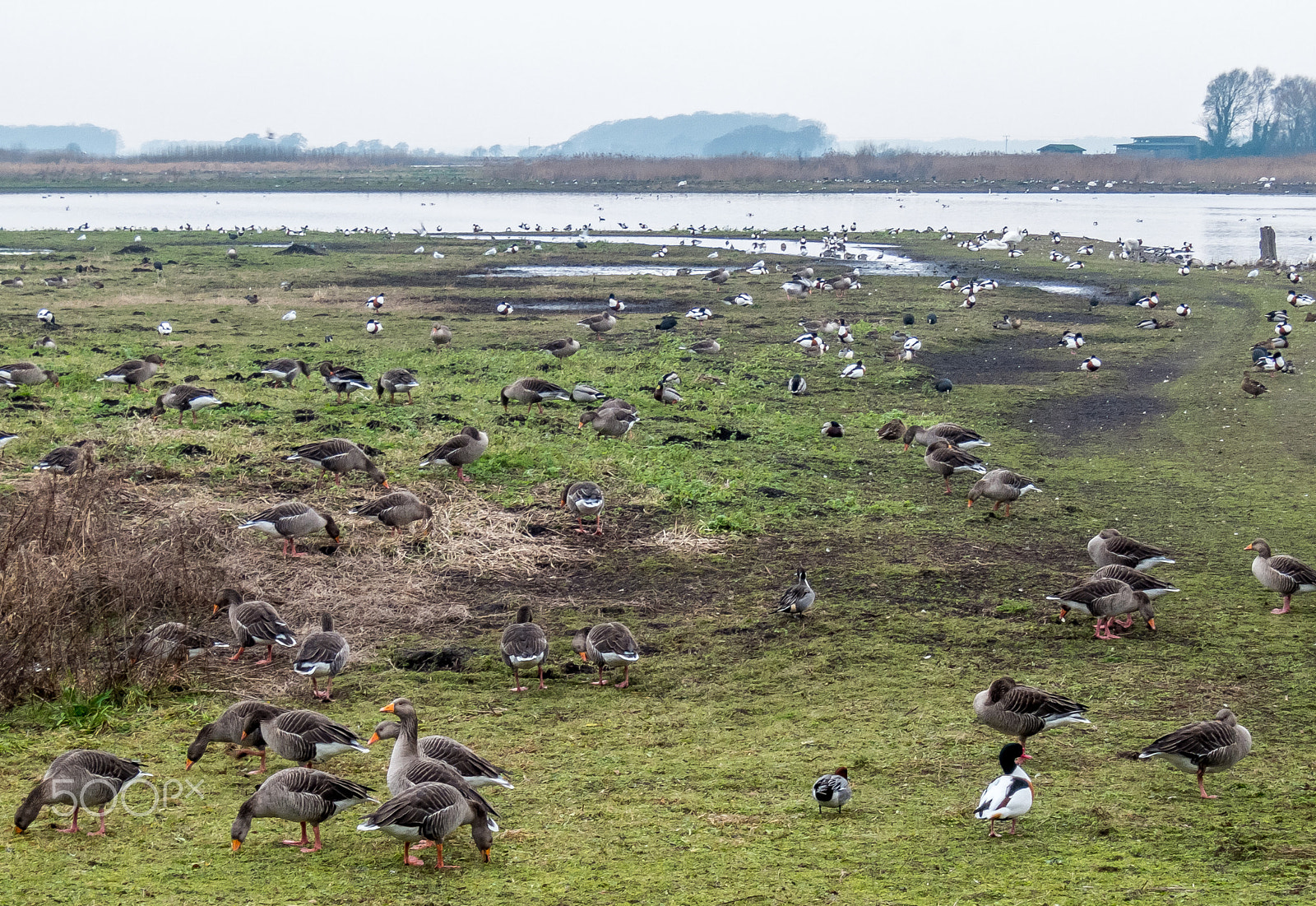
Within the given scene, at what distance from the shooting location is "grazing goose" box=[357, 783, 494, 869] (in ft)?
21.0

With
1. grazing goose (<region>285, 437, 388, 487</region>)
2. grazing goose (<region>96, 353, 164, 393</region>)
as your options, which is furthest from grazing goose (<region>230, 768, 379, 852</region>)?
grazing goose (<region>96, 353, 164, 393</region>)

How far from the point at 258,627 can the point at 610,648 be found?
3.32 meters

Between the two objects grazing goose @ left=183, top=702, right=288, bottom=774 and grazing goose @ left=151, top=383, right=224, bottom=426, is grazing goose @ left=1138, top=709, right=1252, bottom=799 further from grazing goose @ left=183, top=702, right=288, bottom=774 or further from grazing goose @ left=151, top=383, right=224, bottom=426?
grazing goose @ left=151, top=383, right=224, bottom=426

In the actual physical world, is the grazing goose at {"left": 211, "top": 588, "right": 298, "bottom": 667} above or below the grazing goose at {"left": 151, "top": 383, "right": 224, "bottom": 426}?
below

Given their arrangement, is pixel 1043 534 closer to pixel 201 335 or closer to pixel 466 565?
pixel 466 565

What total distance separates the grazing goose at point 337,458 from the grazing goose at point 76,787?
837 centimetres

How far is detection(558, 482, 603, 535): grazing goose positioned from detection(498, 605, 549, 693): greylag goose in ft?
13.1

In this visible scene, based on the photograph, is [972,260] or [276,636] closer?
[276,636]

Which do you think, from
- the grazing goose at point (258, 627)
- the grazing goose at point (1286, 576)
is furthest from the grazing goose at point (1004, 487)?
the grazing goose at point (258, 627)

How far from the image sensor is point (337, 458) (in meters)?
15.4

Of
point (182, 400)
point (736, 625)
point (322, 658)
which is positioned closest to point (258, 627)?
point (322, 658)

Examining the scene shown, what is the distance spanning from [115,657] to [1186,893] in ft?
27.8

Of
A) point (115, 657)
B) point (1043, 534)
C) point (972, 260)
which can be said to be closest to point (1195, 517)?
point (1043, 534)

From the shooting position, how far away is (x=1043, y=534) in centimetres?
1456
